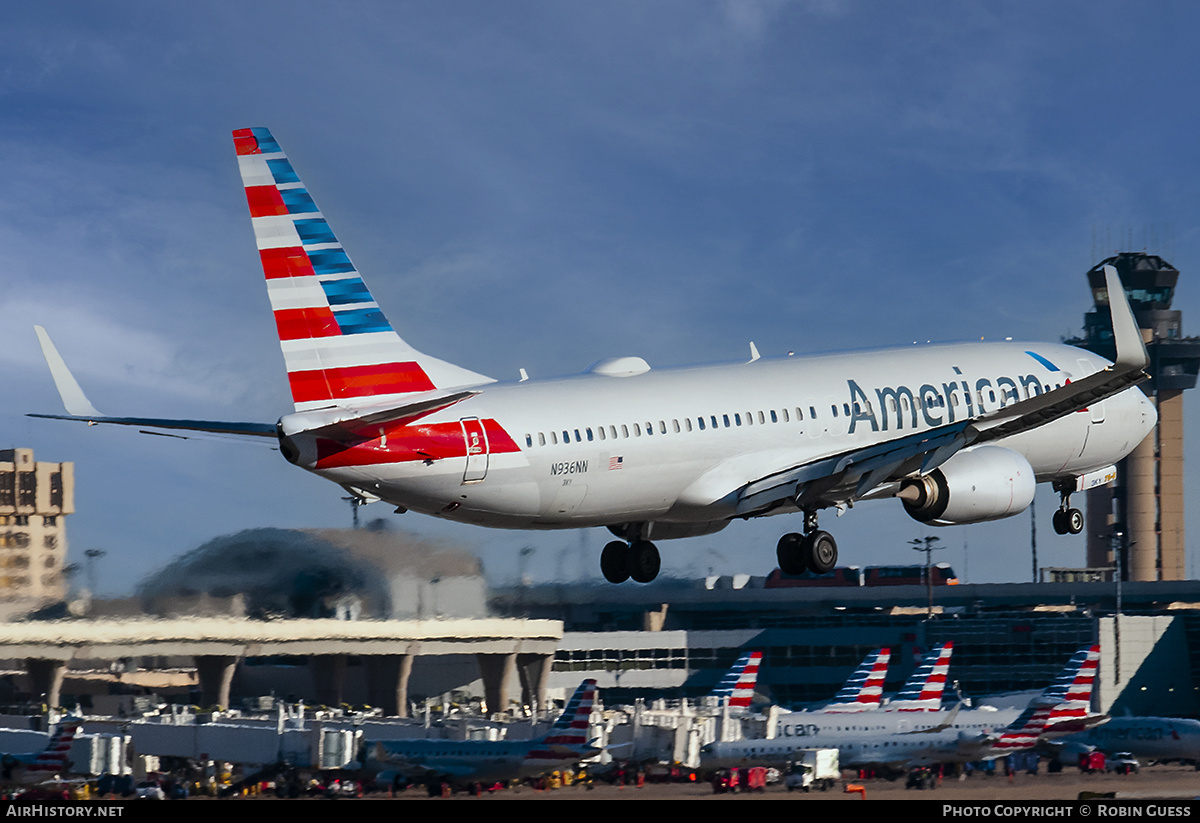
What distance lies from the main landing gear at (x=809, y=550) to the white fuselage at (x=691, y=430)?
71cm

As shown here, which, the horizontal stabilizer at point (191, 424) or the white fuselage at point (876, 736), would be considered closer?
the horizontal stabilizer at point (191, 424)

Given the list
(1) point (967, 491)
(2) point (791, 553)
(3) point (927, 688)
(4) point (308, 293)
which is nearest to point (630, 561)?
(2) point (791, 553)

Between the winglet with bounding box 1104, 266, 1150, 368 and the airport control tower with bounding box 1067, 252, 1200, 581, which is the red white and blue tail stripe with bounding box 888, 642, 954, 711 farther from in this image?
the airport control tower with bounding box 1067, 252, 1200, 581

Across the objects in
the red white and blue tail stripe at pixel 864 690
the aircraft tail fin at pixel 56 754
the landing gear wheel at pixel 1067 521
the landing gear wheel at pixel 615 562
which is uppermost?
the landing gear wheel at pixel 1067 521

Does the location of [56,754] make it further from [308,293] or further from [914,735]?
[914,735]

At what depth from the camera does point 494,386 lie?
3189cm

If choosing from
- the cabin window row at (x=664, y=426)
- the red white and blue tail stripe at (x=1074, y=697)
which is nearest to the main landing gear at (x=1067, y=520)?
the cabin window row at (x=664, y=426)

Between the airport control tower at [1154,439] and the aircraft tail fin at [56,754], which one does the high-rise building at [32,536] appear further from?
the airport control tower at [1154,439]

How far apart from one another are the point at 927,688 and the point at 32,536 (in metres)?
41.0

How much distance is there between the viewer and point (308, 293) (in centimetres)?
2917

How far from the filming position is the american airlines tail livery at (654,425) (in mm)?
29188

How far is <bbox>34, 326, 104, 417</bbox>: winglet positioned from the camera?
100.0 feet

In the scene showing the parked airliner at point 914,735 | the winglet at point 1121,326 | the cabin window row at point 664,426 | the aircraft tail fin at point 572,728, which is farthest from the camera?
the parked airliner at point 914,735

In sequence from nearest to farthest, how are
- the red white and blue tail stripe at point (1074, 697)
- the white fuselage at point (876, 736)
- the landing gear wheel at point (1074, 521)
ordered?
the landing gear wheel at point (1074, 521) < the white fuselage at point (876, 736) < the red white and blue tail stripe at point (1074, 697)
